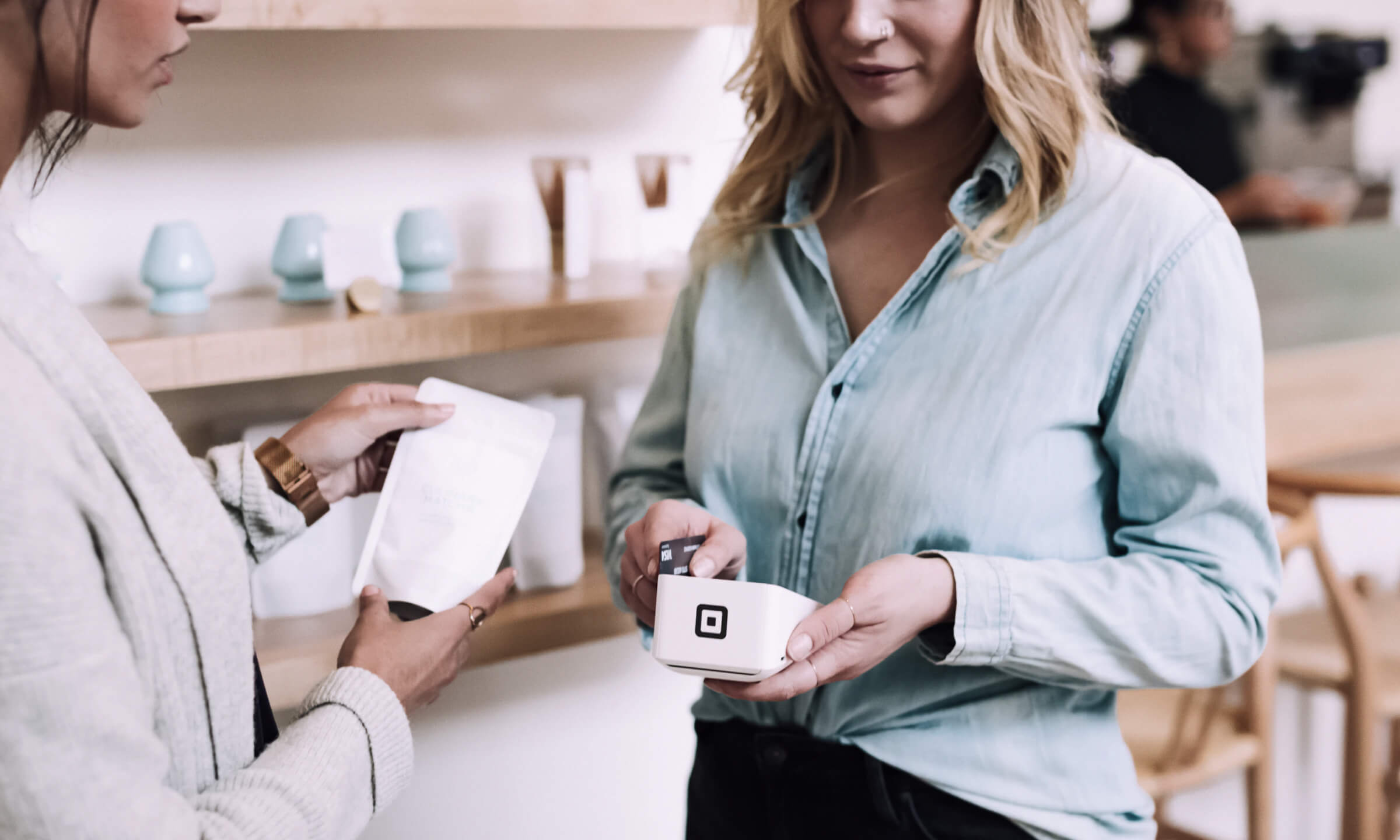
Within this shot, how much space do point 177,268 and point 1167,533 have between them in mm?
1091

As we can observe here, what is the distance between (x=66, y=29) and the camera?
27.7 inches

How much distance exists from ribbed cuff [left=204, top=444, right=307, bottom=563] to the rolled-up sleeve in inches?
22.8

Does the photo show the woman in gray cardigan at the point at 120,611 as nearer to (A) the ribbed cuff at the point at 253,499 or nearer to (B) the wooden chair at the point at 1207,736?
(A) the ribbed cuff at the point at 253,499

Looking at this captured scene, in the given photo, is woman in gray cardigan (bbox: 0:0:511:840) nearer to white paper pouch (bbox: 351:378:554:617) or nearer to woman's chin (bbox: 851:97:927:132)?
white paper pouch (bbox: 351:378:554:617)

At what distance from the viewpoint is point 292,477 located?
1088mm

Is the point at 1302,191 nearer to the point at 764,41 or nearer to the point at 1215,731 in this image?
the point at 1215,731

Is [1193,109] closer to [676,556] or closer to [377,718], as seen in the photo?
[676,556]

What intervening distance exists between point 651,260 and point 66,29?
1.18 metres

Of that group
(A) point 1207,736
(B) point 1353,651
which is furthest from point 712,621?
(B) point 1353,651

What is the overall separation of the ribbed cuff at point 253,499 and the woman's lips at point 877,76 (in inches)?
25.4

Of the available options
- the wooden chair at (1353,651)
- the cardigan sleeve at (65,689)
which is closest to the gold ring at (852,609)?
the cardigan sleeve at (65,689)

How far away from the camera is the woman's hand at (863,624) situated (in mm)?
871

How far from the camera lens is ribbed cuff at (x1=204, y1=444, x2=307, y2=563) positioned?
105cm

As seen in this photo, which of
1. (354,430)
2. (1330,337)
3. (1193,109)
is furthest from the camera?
(1330,337)
